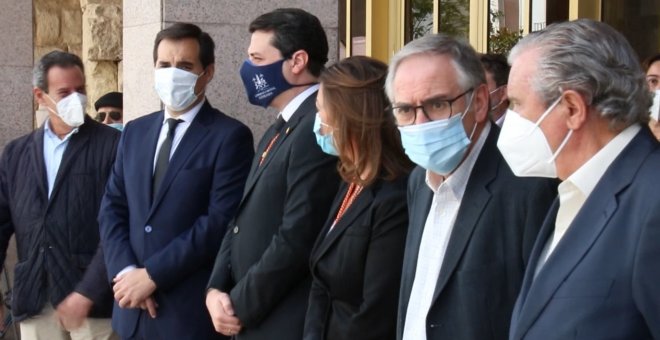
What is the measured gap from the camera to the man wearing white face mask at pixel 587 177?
2799 millimetres

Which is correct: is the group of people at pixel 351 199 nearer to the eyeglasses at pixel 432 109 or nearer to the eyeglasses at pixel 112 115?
the eyeglasses at pixel 432 109

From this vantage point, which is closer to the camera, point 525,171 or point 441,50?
point 525,171

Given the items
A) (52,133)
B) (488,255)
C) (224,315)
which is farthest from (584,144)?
(52,133)

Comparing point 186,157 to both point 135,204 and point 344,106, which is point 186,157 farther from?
point 344,106

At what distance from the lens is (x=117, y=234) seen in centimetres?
557

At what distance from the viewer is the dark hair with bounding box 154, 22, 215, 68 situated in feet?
18.7

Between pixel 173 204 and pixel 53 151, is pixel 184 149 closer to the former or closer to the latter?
pixel 173 204

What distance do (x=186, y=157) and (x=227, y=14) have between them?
1.73m

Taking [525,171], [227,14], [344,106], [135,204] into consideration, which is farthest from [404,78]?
[227,14]

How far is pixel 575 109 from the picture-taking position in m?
3.04

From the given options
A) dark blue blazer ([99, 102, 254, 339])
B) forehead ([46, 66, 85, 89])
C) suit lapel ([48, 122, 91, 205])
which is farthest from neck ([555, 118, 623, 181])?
forehead ([46, 66, 85, 89])

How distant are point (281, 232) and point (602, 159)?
1867mm

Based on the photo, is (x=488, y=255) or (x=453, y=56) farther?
(x=453, y=56)

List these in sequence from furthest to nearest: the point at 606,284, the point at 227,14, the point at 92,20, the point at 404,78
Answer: the point at 92,20
the point at 227,14
the point at 404,78
the point at 606,284
